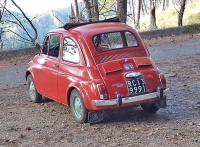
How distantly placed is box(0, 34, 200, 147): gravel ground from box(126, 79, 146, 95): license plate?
55 centimetres

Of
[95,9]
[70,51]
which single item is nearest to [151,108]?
[70,51]

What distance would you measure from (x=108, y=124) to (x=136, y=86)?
0.79 meters

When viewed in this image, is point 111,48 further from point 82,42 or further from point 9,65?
point 9,65

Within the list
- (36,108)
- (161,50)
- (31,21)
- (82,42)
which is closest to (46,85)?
(36,108)

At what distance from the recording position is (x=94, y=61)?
7.27 metres

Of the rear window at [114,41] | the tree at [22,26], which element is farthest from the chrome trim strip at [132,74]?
the tree at [22,26]

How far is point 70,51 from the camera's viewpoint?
7.78 m

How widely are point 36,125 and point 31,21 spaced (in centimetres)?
1356

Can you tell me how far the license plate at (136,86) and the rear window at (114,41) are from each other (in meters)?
0.86

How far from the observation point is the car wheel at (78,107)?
7.22 meters

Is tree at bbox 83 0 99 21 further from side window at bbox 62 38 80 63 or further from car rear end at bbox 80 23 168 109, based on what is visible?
car rear end at bbox 80 23 168 109

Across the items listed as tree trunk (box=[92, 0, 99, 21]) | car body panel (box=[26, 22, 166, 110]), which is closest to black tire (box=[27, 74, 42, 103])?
car body panel (box=[26, 22, 166, 110])

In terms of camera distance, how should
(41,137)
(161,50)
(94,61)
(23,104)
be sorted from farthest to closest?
(161,50) → (23,104) → (94,61) → (41,137)

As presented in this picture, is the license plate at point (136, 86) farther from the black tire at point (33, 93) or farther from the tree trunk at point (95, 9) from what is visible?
the tree trunk at point (95, 9)
